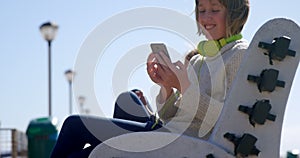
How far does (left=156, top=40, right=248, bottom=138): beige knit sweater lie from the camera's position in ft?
10.4

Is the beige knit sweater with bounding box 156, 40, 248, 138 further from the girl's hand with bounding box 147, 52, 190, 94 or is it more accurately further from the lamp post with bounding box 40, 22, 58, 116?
the lamp post with bounding box 40, 22, 58, 116

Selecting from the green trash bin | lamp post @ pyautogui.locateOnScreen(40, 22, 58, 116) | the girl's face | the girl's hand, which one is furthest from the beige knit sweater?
lamp post @ pyautogui.locateOnScreen(40, 22, 58, 116)

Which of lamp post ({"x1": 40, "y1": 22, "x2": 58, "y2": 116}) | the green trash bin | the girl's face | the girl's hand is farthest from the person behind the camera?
lamp post ({"x1": 40, "y1": 22, "x2": 58, "y2": 116})

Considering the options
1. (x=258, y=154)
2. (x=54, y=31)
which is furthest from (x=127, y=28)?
(x=54, y=31)

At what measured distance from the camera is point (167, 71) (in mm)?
3123

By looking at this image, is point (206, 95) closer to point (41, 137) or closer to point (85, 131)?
point (85, 131)

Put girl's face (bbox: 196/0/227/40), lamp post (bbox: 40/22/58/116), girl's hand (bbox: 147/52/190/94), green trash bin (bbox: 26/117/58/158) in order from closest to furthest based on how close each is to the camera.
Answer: girl's hand (bbox: 147/52/190/94) < girl's face (bbox: 196/0/227/40) < green trash bin (bbox: 26/117/58/158) < lamp post (bbox: 40/22/58/116)

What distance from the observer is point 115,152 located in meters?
3.00

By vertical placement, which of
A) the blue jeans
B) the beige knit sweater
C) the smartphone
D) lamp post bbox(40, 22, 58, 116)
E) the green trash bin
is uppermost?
lamp post bbox(40, 22, 58, 116)

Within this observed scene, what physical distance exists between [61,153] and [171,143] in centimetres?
56

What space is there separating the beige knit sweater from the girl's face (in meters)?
0.16

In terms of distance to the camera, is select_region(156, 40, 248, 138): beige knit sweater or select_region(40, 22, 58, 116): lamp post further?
select_region(40, 22, 58, 116): lamp post

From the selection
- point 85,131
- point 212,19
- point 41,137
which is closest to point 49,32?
point 41,137

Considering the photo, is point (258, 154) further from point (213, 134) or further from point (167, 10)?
point (167, 10)
